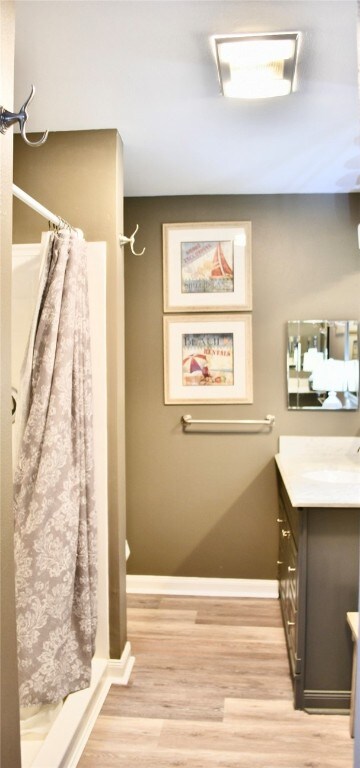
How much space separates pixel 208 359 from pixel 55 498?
5.55 ft

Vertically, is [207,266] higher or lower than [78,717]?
higher

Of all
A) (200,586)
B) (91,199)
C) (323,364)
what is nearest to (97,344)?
(91,199)

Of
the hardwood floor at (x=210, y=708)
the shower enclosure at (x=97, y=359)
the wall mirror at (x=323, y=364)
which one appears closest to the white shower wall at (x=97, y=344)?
the shower enclosure at (x=97, y=359)

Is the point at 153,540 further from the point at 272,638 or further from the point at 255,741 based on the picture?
the point at 255,741

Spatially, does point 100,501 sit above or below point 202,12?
below

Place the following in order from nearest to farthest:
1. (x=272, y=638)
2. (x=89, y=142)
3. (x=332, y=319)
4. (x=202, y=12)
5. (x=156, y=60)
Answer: (x=202, y=12) < (x=156, y=60) < (x=89, y=142) < (x=272, y=638) < (x=332, y=319)

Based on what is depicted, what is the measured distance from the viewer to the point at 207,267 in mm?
3479

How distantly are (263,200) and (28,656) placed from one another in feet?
8.66

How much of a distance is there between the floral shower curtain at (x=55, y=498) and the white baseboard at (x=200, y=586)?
1470 mm

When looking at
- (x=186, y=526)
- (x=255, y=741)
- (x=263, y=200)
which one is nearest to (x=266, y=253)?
(x=263, y=200)

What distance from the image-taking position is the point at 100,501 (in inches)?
102

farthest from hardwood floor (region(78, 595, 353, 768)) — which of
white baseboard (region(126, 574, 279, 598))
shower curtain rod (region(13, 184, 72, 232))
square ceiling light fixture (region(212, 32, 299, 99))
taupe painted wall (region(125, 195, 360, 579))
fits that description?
square ceiling light fixture (region(212, 32, 299, 99))

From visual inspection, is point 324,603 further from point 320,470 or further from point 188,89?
point 188,89

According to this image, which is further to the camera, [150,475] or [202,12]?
[150,475]
